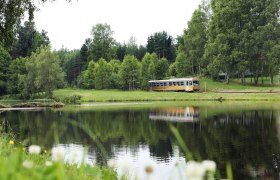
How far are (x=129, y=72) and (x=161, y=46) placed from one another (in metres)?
26.8

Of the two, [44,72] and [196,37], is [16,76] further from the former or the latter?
[196,37]

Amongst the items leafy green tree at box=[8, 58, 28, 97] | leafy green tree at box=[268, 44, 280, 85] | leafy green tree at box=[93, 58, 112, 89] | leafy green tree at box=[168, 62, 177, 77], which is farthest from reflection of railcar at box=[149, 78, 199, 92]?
leafy green tree at box=[8, 58, 28, 97]

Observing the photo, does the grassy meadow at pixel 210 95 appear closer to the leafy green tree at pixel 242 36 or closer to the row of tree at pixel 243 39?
the row of tree at pixel 243 39

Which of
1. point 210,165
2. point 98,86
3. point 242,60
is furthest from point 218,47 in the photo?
point 210,165

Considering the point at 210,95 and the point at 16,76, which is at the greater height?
the point at 16,76

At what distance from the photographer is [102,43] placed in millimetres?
103688

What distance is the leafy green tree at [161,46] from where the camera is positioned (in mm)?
103562

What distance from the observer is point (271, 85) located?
65.2 metres

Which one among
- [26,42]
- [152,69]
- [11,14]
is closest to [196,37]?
[152,69]

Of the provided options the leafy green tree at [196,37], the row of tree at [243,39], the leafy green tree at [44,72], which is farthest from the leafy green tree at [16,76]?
the leafy green tree at [196,37]

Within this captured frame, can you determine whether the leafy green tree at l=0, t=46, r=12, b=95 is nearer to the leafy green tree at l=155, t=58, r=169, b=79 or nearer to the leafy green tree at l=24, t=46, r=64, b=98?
the leafy green tree at l=24, t=46, r=64, b=98

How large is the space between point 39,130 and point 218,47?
150 ft

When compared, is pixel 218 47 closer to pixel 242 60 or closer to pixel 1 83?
pixel 242 60

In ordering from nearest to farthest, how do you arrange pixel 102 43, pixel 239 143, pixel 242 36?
pixel 239 143 < pixel 242 36 < pixel 102 43
